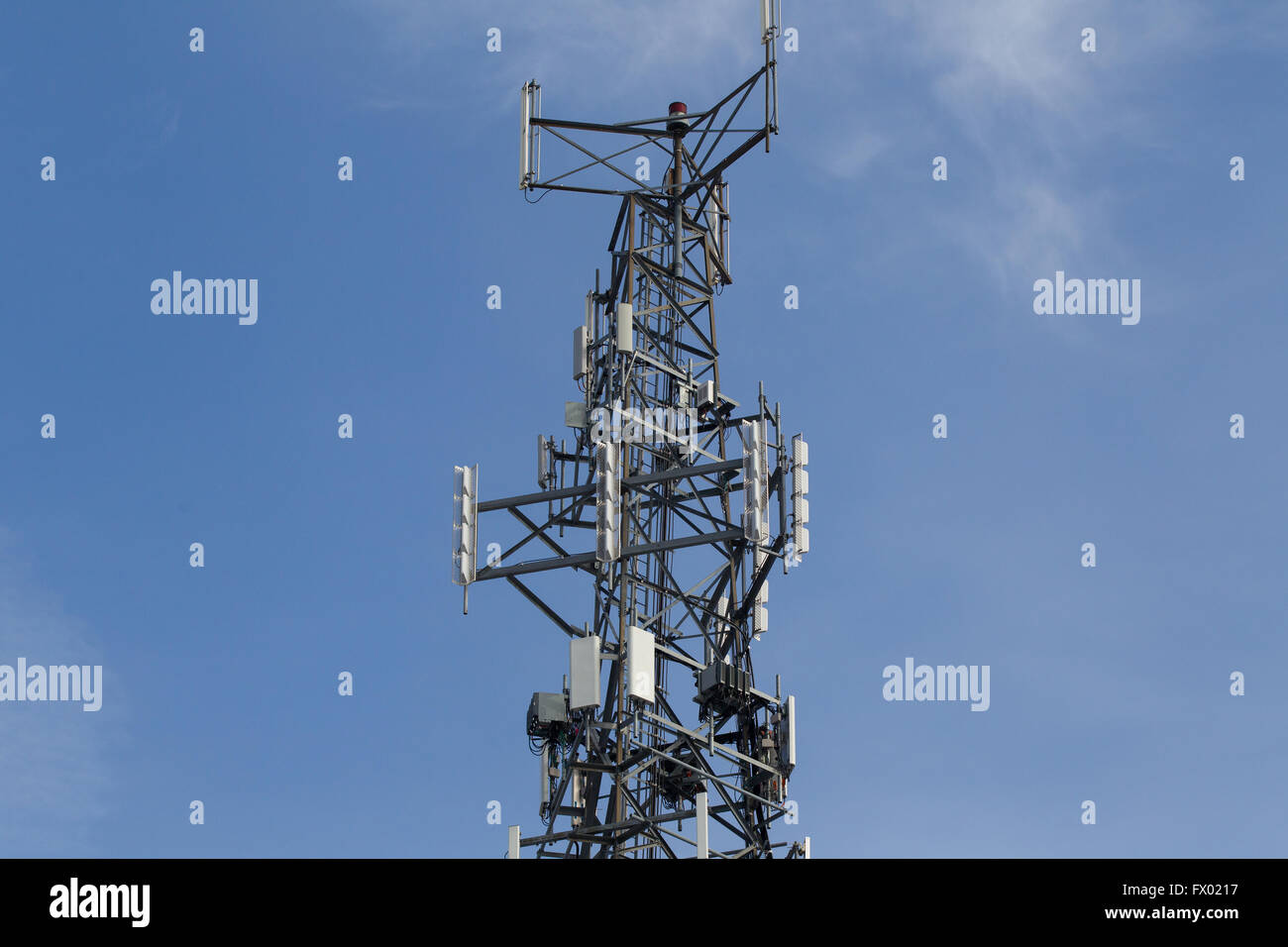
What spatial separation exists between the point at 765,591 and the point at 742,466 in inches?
199

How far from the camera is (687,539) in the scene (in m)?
50.0

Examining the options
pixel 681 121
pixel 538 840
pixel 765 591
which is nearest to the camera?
pixel 538 840
